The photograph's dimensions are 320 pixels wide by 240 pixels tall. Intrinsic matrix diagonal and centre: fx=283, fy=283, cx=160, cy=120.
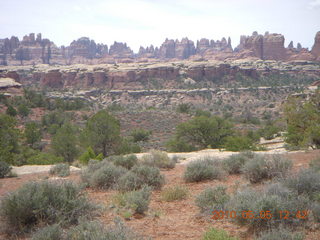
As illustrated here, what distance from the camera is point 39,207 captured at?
179 inches

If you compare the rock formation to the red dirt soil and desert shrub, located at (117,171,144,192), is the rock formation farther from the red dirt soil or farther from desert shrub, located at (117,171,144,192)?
the red dirt soil

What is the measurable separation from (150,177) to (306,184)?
11.9ft

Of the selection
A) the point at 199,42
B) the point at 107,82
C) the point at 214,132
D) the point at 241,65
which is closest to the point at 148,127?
the point at 214,132

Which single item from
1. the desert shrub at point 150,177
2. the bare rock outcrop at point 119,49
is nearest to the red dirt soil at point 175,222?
the desert shrub at point 150,177

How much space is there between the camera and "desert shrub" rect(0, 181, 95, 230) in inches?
177

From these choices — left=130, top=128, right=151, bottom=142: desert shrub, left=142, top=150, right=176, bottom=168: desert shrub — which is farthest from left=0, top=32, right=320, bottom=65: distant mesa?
left=142, top=150, right=176, bottom=168: desert shrub

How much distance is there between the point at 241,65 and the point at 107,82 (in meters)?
44.5

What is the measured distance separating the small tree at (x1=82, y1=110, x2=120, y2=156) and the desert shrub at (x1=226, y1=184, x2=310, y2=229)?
662 inches

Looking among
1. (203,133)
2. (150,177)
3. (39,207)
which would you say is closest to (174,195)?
(150,177)

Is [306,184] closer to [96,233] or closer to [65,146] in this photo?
[96,233]

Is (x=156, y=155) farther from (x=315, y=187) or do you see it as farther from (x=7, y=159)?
(x=7, y=159)
